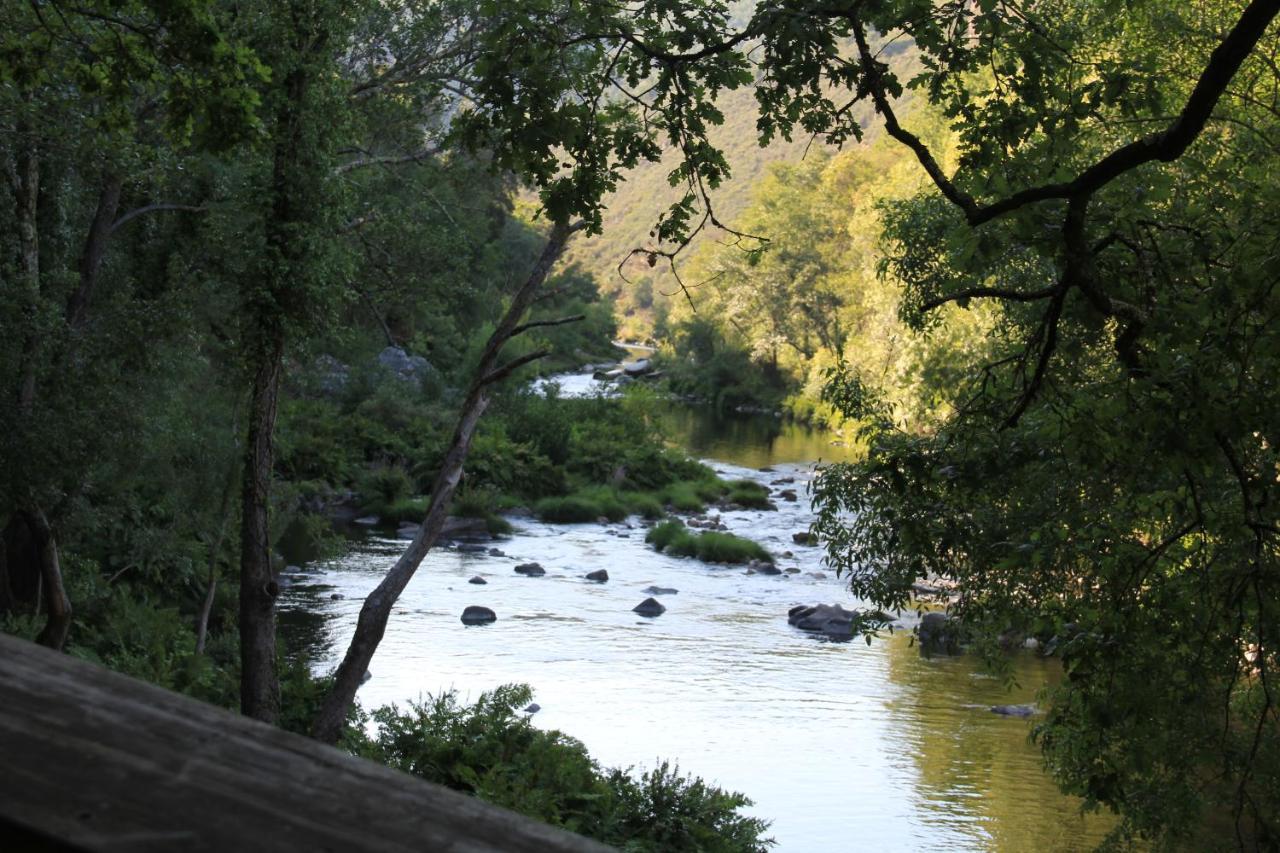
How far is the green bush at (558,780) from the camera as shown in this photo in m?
10.8

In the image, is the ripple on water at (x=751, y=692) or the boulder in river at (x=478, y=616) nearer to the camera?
the ripple on water at (x=751, y=692)

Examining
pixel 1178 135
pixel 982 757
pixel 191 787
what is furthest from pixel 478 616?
pixel 191 787

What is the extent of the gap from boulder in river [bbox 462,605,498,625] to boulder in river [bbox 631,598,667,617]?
2295mm

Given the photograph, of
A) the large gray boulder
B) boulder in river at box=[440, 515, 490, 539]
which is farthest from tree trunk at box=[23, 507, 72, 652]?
the large gray boulder

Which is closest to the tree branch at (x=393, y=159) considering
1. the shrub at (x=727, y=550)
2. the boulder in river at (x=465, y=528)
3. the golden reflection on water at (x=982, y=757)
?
the golden reflection on water at (x=982, y=757)

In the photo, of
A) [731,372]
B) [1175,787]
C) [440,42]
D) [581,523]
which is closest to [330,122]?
[440,42]

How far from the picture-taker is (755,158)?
158375 mm

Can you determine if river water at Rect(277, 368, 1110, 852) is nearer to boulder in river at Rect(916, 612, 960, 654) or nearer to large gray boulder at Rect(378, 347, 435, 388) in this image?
boulder in river at Rect(916, 612, 960, 654)

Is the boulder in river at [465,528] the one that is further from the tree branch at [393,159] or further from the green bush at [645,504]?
the tree branch at [393,159]

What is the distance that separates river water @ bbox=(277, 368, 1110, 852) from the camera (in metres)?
13.5

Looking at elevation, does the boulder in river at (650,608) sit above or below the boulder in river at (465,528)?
below

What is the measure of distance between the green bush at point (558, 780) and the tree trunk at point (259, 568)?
984 millimetres

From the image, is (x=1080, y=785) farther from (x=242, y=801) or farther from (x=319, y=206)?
(x=242, y=801)

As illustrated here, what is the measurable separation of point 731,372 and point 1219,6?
150 ft
